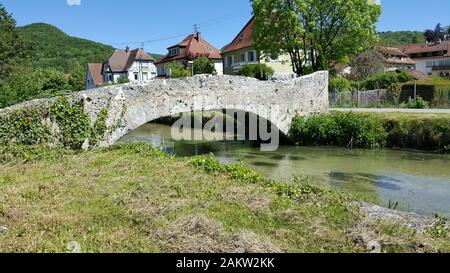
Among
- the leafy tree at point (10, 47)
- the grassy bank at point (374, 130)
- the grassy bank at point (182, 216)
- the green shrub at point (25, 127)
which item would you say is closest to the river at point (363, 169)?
the grassy bank at point (374, 130)

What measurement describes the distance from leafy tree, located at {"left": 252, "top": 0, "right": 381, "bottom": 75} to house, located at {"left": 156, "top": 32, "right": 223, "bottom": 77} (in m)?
22.1

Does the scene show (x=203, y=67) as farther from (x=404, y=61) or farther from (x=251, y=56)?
(x=404, y=61)

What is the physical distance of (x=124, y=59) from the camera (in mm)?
65688

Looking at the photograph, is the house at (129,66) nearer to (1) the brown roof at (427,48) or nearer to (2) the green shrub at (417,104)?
(1) the brown roof at (427,48)

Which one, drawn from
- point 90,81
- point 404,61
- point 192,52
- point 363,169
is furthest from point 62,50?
point 363,169

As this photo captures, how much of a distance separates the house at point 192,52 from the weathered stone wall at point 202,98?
30009 millimetres

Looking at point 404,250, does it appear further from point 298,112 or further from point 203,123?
point 203,123

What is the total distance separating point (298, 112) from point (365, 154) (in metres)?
4.18

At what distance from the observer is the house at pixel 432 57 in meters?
59.7

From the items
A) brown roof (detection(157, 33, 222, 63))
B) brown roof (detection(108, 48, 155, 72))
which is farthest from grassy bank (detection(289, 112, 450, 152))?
brown roof (detection(108, 48, 155, 72))

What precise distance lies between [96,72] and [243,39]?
33548 mm

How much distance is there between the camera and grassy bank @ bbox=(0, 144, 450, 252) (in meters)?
4.57

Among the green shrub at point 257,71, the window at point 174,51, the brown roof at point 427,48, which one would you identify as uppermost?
the brown roof at point 427,48

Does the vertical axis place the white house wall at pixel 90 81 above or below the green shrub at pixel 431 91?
above
